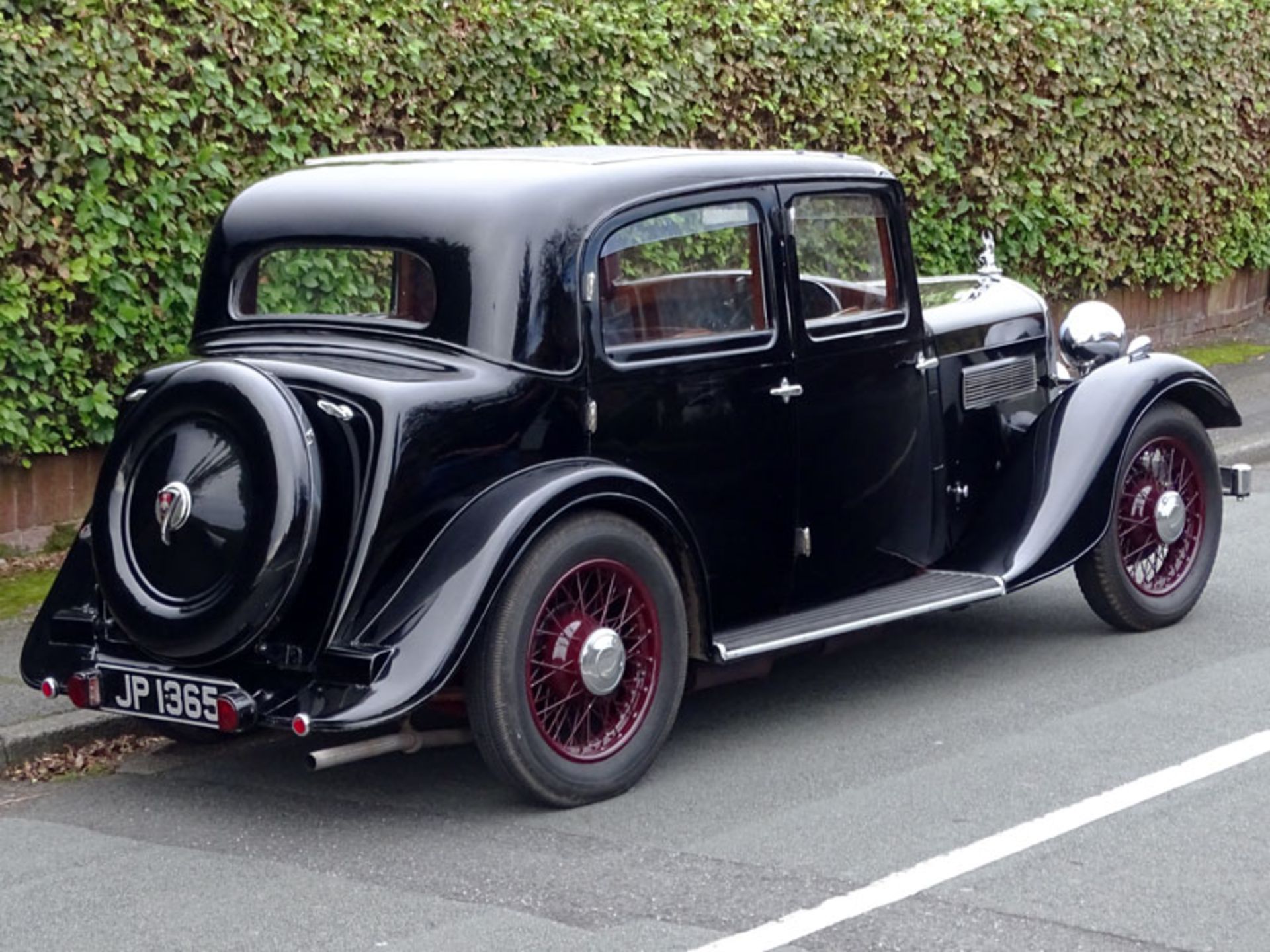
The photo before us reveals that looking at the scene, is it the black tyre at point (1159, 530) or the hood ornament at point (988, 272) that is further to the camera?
the hood ornament at point (988, 272)

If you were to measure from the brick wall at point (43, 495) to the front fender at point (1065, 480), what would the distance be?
3.92m

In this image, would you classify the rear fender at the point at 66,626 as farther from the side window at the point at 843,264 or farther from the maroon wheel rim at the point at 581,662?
the side window at the point at 843,264

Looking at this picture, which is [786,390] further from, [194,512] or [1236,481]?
[1236,481]

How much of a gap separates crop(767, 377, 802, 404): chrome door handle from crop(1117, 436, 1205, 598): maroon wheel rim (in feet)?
5.12

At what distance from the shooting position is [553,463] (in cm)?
599

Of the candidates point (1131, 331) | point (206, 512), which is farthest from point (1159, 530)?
point (1131, 331)

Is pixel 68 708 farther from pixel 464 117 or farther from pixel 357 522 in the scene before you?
pixel 464 117

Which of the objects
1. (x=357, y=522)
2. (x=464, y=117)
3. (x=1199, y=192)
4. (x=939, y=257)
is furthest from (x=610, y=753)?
(x=1199, y=192)

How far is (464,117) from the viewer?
10.2 metres

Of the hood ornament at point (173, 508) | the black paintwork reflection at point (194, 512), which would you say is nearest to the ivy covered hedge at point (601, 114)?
the black paintwork reflection at point (194, 512)

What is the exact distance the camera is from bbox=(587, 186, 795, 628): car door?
6.27 meters

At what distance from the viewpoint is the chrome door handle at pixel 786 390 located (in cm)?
664

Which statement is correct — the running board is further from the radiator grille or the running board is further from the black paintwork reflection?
the black paintwork reflection

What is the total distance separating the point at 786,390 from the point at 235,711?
2087 mm
